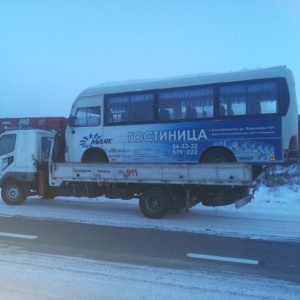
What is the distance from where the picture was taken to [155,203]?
36.1 feet

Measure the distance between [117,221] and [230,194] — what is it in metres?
2.94

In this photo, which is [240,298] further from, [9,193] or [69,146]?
[9,193]

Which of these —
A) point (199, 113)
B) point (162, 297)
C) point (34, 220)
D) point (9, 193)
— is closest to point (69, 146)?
point (9, 193)

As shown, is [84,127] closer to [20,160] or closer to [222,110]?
[20,160]

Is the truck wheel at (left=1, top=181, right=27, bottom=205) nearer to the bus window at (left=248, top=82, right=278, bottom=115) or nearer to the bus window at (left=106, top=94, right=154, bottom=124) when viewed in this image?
the bus window at (left=106, top=94, right=154, bottom=124)

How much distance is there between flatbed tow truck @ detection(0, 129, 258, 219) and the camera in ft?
33.6

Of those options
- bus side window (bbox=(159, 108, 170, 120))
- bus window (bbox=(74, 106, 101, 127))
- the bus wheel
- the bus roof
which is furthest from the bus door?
the bus wheel

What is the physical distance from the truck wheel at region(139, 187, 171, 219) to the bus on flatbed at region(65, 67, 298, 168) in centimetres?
136

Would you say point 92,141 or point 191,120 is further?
point 92,141

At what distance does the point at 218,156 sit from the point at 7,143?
23.1 feet

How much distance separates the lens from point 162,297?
497 centimetres

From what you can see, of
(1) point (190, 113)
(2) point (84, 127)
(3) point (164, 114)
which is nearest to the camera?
(1) point (190, 113)

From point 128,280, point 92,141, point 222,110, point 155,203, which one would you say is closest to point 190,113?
point 222,110

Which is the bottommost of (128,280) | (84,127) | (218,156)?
(128,280)
